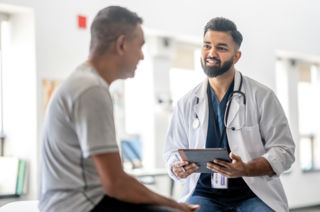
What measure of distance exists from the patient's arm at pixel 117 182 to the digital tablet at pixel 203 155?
1.79 ft

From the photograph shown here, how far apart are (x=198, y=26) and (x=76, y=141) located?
4062 mm

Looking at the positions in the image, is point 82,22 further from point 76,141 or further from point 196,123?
point 76,141

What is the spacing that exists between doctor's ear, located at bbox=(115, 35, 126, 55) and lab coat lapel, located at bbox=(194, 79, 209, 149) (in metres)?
0.97

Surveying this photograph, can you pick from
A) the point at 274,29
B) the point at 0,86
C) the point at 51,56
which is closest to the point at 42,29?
the point at 51,56

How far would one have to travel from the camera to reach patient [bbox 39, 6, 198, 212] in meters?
1.34

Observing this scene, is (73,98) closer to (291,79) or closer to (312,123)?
(291,79)

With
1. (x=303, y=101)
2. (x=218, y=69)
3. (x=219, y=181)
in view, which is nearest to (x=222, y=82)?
(x=218, y=69)

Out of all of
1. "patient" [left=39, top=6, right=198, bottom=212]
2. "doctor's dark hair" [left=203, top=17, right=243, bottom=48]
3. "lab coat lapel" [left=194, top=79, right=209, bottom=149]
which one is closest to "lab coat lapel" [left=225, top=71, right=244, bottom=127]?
"lab coat lapel" [left=194, top=79, right=209, bottom=149]

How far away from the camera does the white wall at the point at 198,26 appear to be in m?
3.92

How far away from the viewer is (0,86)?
4051 mm

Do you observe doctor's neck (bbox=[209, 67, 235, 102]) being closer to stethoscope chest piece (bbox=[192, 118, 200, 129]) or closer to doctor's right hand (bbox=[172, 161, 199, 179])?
stethoscope chest piece (bbox=[192, 118, 200, 129])

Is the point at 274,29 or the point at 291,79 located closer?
the point at 274,29

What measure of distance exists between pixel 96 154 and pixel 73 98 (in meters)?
0.20

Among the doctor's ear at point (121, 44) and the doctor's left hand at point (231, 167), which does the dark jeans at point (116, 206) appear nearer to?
the doctor's ear at point (121, 44)
